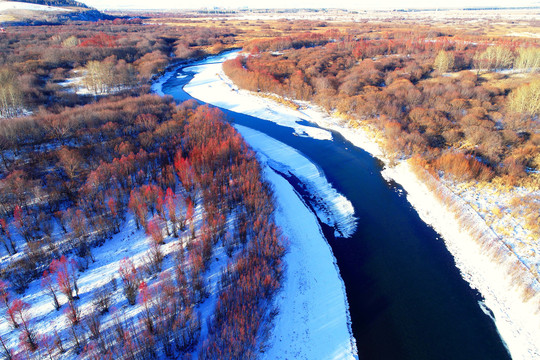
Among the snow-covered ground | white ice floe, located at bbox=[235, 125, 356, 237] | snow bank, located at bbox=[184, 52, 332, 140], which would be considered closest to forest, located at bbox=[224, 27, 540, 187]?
snow bank, located at bbox=[184, 52, 332, 140]

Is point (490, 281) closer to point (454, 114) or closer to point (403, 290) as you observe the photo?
point (403, 290)

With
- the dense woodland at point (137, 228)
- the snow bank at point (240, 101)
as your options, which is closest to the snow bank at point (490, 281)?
the dense woodland at point (137, 228)

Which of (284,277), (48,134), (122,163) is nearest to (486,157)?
(284,277)

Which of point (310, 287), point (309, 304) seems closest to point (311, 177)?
point (310, 287)

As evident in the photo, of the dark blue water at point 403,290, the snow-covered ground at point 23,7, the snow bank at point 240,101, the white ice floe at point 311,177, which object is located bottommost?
the dark blue water at point 403,290

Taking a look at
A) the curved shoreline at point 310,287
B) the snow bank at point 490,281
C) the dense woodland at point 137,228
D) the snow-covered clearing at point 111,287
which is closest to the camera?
the dense woodland at point 137,228

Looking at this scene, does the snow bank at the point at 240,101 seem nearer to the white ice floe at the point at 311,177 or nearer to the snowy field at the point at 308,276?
the white ice floe at the point at 311,177
